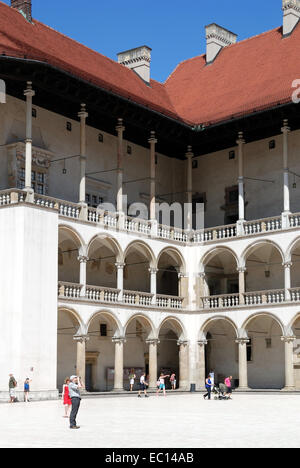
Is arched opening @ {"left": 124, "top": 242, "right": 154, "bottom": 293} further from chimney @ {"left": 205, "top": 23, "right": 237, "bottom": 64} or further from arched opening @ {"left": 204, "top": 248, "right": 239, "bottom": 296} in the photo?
chimney @ {"left": 205, "top": 23, "right": 237, "bottom": 64}

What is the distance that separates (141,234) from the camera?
33.9 meters

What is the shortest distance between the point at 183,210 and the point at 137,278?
149 inches

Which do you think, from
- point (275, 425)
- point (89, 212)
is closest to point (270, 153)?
point (89, 212)

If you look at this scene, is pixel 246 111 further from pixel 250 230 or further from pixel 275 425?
pixel 275 425

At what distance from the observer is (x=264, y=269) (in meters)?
36.0

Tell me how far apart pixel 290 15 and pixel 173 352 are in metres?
17.1

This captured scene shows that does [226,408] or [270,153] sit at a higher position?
[270,153]

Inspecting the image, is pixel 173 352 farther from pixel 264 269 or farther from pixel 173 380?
pixel 264 269

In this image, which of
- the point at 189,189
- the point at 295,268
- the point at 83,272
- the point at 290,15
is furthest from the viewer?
the point at 290,15

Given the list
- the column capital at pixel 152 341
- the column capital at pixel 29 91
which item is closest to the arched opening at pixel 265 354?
the column capital at pixel 152 341

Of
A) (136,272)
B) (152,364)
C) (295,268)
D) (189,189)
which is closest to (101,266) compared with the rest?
(136,272)

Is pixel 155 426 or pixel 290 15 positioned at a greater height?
pixel 290 15

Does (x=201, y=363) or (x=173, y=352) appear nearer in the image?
(x=201, y=363)

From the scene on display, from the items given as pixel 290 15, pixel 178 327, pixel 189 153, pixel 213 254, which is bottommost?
pixel 178 327
